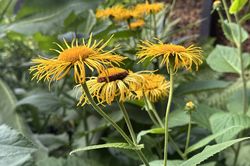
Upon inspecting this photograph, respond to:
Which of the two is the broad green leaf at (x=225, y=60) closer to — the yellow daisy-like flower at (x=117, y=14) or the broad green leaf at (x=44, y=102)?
the yellow daisy-like flower at (x=117, y=14)

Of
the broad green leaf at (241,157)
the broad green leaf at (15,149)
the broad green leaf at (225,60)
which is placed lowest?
the broad green leaf at (241,157)

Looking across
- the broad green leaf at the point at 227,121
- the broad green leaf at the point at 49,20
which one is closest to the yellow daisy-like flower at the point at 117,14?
the broad green leaf at the point at 49,20

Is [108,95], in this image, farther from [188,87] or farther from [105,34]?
[188,87]

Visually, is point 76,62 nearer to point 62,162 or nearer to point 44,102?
point 62,162

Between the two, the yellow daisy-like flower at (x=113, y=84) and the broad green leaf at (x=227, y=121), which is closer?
the yellow daisy-like flower at (x=113, y=84)

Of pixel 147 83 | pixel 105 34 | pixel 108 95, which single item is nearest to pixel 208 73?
pixel 105 34

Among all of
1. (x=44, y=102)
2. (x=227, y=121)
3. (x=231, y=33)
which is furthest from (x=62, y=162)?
(x=231, y=33)
